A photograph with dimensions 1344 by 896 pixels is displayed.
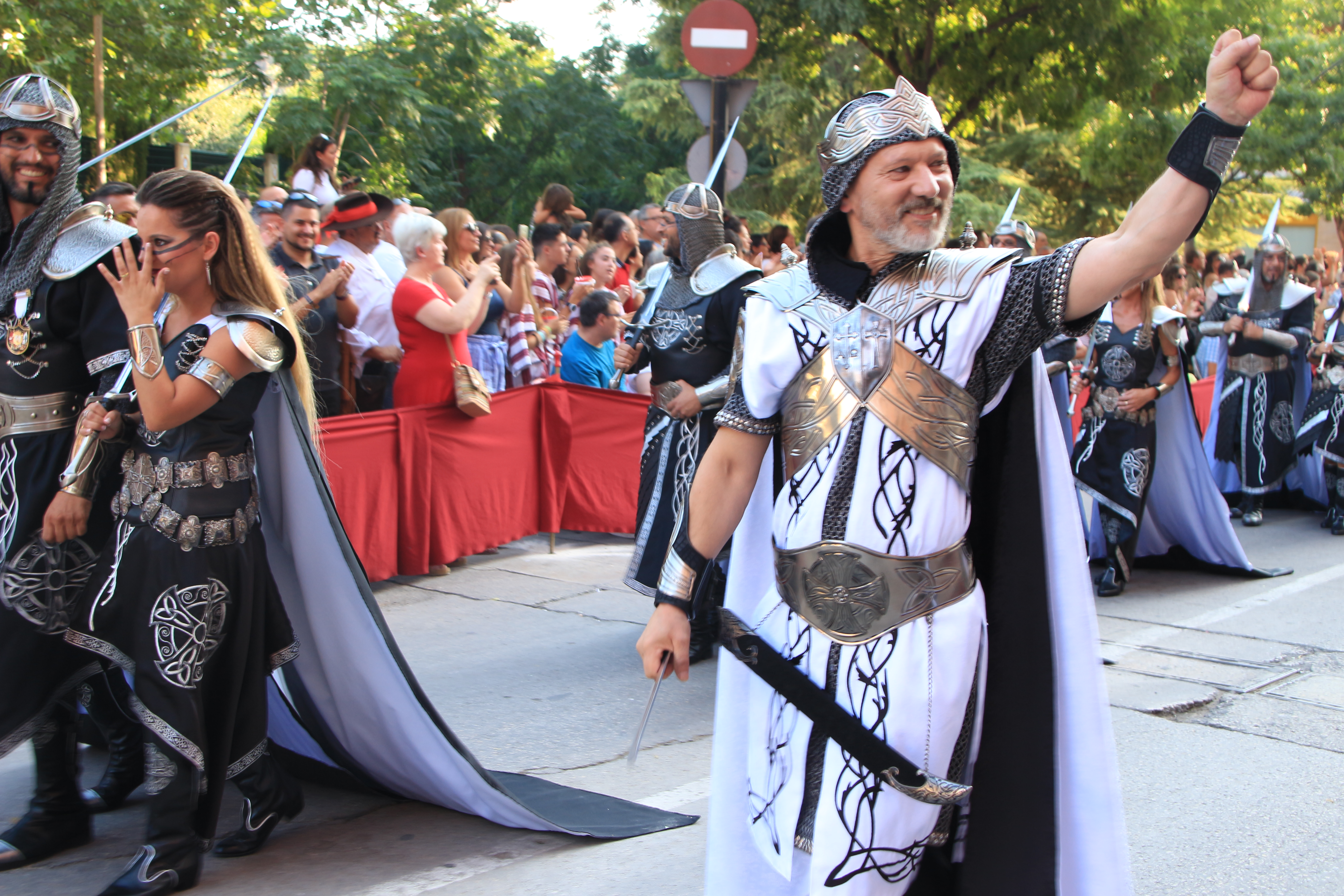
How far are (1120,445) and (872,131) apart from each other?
5.39m

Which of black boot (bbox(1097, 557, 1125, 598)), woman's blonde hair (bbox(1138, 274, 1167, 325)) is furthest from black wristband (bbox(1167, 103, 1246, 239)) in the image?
black boot (bbox(1097, 557, 1125, 598))

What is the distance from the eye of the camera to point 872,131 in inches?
95.1

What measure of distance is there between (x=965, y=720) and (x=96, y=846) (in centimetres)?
247

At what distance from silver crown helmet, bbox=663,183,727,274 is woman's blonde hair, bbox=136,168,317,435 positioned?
226cm

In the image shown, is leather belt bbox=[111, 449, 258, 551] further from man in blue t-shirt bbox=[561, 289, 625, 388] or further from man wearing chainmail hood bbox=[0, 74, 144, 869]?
man in blue t-shirt bbox=[561, 289, 625, 388]

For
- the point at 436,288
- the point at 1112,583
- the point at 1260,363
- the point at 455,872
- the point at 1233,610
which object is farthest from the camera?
the point at 1260,363

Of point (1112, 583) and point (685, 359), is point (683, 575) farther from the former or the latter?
point (1112, 583)

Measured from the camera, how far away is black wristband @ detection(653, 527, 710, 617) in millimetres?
2529

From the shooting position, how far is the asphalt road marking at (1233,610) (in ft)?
20.4

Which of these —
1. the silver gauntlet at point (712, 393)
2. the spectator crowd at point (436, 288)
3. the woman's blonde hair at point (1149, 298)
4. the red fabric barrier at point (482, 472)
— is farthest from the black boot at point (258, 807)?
the woman's blonde hair at point (1149, 298)

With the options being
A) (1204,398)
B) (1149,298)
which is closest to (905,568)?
(1149,298)

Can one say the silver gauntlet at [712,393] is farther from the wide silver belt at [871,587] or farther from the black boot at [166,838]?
the wide silver belt at [871,587]

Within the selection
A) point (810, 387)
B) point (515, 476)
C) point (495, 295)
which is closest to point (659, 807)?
point (810, 387)

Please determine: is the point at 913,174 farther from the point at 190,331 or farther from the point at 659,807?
the point at 659,807
